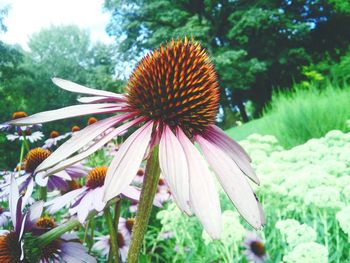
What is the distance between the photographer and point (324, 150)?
253 cm

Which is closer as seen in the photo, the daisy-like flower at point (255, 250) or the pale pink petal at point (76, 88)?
the pale pink petal at point (76, 88)

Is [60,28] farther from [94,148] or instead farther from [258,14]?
[94,148]

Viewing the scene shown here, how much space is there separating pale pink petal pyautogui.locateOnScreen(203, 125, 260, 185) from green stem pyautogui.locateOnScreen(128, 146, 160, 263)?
18cm

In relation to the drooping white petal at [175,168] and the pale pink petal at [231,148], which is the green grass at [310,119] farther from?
the drooping white petal at [175,168]

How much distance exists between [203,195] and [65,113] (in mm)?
263

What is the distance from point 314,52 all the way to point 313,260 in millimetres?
17215

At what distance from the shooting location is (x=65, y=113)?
64 centimetres

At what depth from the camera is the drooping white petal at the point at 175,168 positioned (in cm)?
48

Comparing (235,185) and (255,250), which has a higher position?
(235,185)

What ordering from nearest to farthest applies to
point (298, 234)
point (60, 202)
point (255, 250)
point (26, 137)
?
point (60, 202), point (298, 234), point (255, 250), point (26, 137)

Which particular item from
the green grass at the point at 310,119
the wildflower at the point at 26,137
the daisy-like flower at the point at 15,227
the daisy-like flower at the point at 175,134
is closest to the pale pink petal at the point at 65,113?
the daisy-like flower at the point at 175,134

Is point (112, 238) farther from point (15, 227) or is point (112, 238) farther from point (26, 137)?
point (26, 137)

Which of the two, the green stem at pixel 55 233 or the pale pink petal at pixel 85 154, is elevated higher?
the pale pink petal at pixel 85 154

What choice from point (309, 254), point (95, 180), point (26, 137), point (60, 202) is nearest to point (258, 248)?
point (309, 254)
